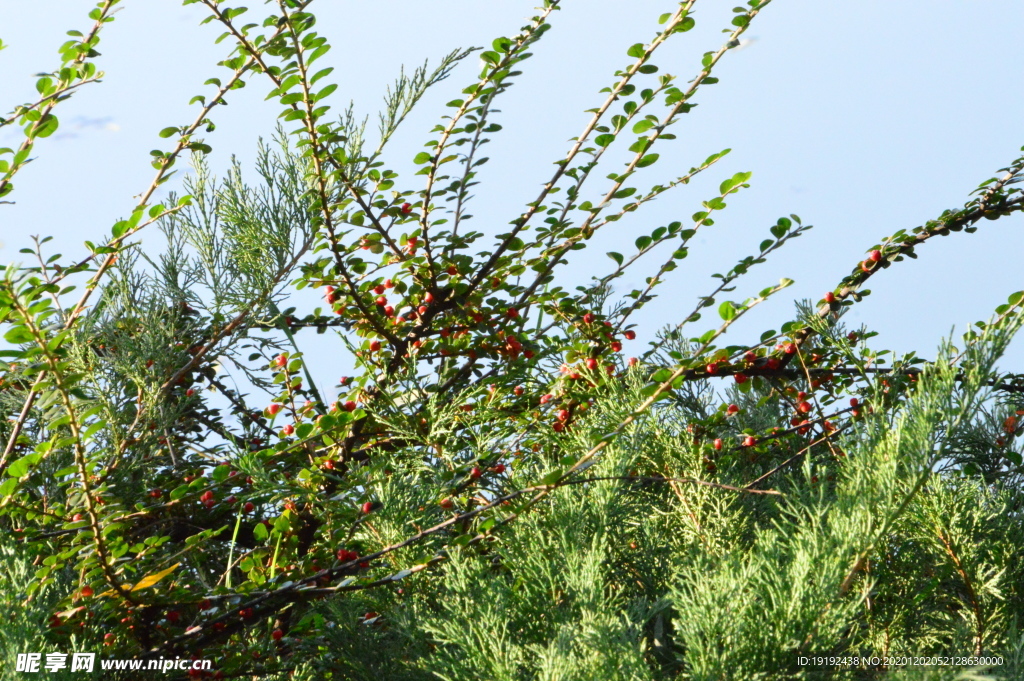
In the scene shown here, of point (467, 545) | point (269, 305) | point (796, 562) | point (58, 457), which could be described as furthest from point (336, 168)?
point (796, 562)

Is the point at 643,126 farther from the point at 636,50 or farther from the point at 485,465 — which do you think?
the point at 485,465

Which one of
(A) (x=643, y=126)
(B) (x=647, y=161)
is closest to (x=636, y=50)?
(A) (x=643, y=126)

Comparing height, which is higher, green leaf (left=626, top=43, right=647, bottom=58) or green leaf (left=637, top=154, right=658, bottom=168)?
green leaf (left=626, top=43, right=647, bottom=58)

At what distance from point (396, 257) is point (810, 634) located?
2299 mm

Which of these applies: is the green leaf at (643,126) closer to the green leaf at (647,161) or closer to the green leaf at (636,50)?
the green leaf at (647,161)

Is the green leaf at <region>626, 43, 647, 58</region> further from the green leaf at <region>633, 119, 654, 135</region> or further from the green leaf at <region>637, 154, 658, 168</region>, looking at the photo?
the green leaf at <region>637, 154, 658, 168</region>

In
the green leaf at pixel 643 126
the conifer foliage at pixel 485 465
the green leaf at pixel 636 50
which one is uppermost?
the green leaf at pixel 636 50

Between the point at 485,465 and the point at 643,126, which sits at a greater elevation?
the point at 643,126

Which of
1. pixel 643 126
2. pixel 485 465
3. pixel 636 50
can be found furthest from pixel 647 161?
pixel 485 465

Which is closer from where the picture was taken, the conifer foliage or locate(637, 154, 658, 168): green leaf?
the conifer foliage

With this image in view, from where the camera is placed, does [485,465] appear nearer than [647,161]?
Yes

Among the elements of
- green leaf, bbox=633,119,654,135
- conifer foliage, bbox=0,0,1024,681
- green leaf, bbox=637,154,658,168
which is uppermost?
green leaf, bbox=633,119,654,135

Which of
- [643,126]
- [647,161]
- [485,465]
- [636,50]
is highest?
[636,50]

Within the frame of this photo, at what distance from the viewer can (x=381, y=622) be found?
2.55 m
